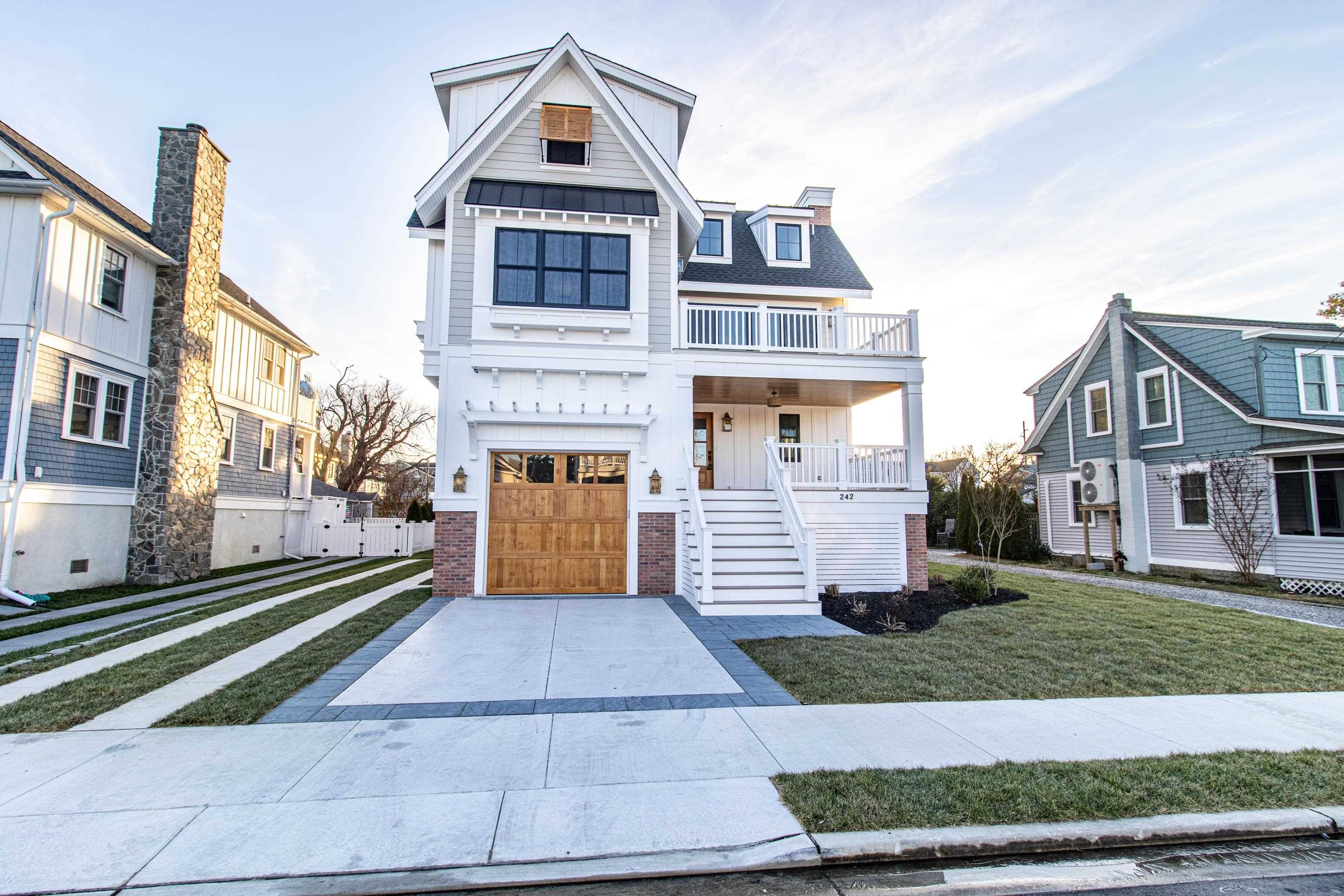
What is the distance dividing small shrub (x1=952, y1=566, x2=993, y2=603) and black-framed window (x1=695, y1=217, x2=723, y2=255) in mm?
10039

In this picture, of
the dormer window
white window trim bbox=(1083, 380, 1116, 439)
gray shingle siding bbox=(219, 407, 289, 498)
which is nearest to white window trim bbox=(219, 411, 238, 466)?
gray shingle siding bbox=(219, 407, 289, 498)

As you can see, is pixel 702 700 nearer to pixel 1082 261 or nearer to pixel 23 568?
pixel 23 568

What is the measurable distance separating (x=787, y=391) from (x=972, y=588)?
550 cm

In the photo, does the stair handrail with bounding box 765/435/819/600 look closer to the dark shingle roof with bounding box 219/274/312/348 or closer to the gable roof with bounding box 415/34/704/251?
the gable roof with bounding box 415/34/704/251

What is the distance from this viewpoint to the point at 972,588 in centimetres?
1107

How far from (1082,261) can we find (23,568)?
77.5ft

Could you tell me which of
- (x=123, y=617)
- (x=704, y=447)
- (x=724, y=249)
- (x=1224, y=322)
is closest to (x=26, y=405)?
(x=123, y=617)

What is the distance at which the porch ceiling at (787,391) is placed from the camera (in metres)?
13.2

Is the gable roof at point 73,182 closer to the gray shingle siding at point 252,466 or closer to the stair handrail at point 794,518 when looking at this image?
the gray shingle siding at point 252,466

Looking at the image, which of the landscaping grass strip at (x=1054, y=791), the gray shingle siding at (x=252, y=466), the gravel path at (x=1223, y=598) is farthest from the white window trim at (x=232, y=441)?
the gravel path at (x=1223, y=598)

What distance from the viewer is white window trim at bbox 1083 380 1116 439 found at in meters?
17.8

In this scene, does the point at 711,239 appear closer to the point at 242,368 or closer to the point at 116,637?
the point at 242,368

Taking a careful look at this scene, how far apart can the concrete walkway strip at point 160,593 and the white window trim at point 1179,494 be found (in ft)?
73.6

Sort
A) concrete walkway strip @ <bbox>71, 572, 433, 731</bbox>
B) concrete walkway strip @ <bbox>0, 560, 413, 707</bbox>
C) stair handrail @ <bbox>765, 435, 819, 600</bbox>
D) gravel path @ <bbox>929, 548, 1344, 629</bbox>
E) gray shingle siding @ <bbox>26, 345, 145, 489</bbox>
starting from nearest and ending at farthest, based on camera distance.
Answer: concrete walkway strip @ <bbox>71, 572, 433, 731</bbox> → concrete walkway strip @ <bbox>0, 560, 413, 707</bbox> → stair handrail @ <bbox>765, 435, 819, 600</bbox> → gravel path @ <bbox>929, 548, 1344, 629</bbox> → gray shingle siding @ <bbox>26, 345, 145, 489</bbox>
